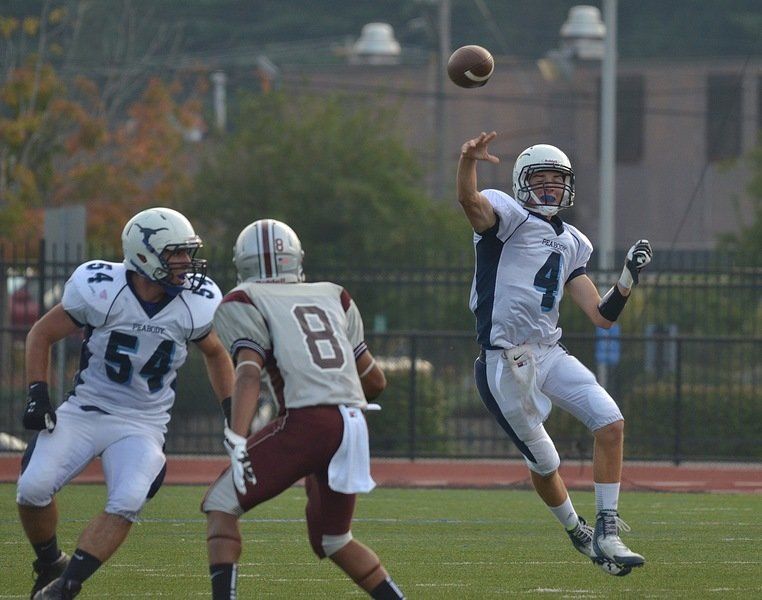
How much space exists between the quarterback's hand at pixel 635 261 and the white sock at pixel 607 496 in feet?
3.26

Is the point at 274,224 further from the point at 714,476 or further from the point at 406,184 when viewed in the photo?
the point at 406,184

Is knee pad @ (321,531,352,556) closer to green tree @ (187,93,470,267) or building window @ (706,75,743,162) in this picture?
green tree @ (187,93,470,267)

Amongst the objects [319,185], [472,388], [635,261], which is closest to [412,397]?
[472,388]

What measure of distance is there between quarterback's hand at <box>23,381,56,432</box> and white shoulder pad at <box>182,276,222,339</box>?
2.28ft

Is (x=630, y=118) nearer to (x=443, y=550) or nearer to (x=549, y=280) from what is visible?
(x=443, y=550)

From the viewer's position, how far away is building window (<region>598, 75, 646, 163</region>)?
137 feet

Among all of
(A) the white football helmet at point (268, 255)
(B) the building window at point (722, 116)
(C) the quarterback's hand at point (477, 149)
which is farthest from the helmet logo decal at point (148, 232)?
(B) the building window at point (722, 116)

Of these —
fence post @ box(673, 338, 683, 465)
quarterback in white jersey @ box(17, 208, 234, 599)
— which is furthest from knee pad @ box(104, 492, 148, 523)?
fence post @ box(673, 338, 683, 465)

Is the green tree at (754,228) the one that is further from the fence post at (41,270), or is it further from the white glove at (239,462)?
the white glove at (239,462)

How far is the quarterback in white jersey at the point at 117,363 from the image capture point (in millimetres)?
6535

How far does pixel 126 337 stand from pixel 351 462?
1363mm

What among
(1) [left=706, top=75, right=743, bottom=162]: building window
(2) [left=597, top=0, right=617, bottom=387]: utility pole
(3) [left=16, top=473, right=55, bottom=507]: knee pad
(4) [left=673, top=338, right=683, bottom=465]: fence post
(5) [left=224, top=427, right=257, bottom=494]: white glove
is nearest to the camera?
(5) [left=224, top=427, right=257, bottom=494]: white glove

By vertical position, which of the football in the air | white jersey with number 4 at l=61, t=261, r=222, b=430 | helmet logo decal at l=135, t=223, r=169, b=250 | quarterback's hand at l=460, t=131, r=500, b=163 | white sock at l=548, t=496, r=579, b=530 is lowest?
white sock at l=548, t=496, r=579, b=530

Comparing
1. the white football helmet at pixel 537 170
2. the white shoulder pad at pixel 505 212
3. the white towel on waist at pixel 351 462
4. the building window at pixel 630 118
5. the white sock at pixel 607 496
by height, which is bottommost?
the white sock at pixel 607 496
